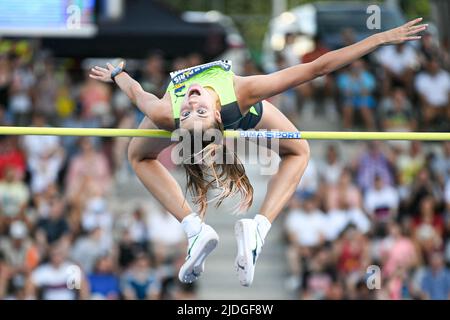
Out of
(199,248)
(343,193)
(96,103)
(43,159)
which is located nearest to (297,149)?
(199,248)

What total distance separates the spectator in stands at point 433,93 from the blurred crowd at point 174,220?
0.02 meters

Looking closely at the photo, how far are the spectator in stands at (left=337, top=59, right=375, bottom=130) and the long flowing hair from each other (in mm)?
6664

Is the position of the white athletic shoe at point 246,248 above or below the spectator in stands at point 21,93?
below

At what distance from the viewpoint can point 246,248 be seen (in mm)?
8648

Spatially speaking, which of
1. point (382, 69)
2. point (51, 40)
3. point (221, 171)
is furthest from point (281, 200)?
point (51, 40)

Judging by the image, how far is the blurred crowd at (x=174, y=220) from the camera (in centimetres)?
1317

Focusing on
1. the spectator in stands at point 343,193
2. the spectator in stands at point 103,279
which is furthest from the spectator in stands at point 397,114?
the spectator in stands at point 103,279

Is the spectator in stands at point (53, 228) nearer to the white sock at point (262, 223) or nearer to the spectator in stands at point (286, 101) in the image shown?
the spectator in stands at point (286, 101)

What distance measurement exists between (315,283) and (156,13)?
186 inches

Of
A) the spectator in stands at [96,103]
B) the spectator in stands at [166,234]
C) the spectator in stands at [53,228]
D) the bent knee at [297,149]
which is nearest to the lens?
the bent knee at [297,149]

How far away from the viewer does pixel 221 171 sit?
28.8ft

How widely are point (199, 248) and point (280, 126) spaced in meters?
1.10

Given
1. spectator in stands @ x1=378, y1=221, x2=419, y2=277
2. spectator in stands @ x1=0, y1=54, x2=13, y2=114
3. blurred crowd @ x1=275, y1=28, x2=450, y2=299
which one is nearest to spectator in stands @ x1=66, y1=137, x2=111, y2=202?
spectator in stands @ x1=0, y1=54, x2=13, y2=114

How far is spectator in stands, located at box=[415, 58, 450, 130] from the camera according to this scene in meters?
15.4
